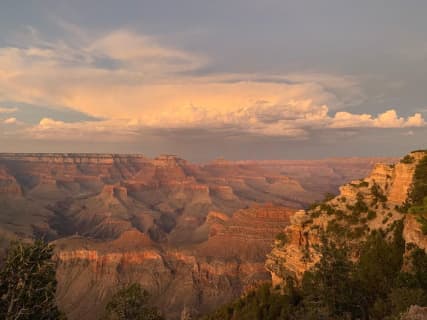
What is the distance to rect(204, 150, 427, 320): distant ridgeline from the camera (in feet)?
96.8

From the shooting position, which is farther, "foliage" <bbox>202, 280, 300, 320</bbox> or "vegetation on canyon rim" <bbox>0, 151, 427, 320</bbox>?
"foliage" <bbox>202, 280, 300, 320</bbox>

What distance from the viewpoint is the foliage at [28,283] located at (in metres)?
26.1

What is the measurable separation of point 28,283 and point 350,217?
33.1m

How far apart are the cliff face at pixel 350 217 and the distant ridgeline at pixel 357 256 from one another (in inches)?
4.1

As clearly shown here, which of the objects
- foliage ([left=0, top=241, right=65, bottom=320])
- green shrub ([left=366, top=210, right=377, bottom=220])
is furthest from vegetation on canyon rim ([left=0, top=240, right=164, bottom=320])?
green shrub ([left=366, top=210, right=377, bottom=220])

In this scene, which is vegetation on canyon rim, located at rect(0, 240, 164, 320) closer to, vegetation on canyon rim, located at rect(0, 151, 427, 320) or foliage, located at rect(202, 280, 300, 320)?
vegetation on canyon rim, located at rect(0, 151, 427, 320)

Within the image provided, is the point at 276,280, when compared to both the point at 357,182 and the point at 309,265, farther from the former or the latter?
the point at 357,182

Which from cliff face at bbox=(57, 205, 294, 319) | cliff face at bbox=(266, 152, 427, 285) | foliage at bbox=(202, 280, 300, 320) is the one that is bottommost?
cliff face at bbox=(57, 205, 294, 319)

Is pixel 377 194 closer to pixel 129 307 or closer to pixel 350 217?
pixel 350 217

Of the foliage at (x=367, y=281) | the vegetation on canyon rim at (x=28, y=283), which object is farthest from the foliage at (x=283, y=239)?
the vegetation on canyon rim at (x=28, y=283)

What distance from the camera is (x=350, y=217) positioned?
41312 millimetres

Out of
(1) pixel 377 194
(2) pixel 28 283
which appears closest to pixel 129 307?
(2) pixel 28 283

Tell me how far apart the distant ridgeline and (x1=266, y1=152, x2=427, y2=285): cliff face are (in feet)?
0.34

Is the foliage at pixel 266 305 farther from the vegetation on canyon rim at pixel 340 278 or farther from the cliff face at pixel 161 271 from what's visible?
the cliff face at pixel 161 271
